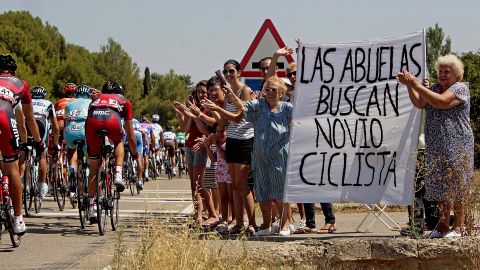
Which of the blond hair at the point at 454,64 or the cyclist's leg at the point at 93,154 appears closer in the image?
the blond hair at the point at 454,64

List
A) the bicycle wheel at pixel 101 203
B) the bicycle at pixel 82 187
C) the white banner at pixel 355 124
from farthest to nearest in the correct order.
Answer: the bicycle at pixel 82 187 < the bicycle wheel at pixel 101 203 < the white banner at pixel 355 124

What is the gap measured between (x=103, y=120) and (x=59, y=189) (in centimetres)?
517

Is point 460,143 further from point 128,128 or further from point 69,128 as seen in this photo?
point 69,128

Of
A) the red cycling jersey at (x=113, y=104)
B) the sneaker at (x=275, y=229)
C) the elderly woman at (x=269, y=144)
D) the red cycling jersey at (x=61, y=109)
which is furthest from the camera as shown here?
the red cycling jersey at (x=61, y=109)

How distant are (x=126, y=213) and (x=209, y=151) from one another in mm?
3501

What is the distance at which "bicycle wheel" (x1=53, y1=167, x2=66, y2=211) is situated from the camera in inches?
718

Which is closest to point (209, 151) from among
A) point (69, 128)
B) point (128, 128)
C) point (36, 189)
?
point (128, 128)

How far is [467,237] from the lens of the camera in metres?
9.59

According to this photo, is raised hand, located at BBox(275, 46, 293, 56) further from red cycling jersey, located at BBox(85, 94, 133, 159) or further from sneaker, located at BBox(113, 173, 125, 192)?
sneaker, located at BBox(113, 173, 125, 192)

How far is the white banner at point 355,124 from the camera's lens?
1172cm

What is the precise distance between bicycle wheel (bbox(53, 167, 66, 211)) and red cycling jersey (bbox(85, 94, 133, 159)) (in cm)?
440

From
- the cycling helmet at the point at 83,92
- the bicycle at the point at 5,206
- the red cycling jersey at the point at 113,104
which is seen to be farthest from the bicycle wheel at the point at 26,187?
the bicycle at the point at 5,206

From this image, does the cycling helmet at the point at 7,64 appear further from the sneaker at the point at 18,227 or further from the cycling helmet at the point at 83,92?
the cycling helmet at the point at 83,92

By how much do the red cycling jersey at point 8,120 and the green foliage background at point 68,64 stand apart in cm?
7292
